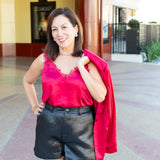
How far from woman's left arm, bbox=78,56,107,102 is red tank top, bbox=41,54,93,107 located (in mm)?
57

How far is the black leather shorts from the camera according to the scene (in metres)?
2.20

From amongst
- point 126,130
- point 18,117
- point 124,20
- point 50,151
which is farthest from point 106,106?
point 124,20

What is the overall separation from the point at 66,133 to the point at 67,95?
0.28 m

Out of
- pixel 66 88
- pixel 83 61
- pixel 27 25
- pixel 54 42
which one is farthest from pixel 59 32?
pixel 27 25

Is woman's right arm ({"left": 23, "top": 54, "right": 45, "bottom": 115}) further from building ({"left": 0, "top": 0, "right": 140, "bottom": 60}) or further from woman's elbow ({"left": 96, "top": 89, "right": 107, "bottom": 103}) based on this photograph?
building ({"left": 0, "top": 0, "right": 140, "bottom": 60})

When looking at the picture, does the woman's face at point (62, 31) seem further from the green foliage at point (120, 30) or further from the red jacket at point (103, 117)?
the green foliage at point (120, 30)

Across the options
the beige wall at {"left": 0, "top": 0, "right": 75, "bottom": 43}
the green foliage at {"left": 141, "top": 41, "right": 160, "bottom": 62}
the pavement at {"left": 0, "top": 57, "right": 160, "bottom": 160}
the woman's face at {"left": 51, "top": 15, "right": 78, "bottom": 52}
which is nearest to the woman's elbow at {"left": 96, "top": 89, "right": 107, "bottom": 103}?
the woman's face at {"left": 51, "top": 15, "right": 78, "bottom": 52}

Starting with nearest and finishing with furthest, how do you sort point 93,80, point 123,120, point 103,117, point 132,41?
point 93,80, point 103,117, point 123,120, point 132,41

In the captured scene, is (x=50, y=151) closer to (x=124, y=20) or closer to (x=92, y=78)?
(x=92, y=78)

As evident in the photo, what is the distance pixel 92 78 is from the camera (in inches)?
86.8

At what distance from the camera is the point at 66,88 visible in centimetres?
220

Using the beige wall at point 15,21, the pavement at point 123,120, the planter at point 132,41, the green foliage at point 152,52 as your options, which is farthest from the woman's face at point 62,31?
the planter at point 132,41

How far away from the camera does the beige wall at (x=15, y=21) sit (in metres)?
15.6

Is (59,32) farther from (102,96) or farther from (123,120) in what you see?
(123,120)
